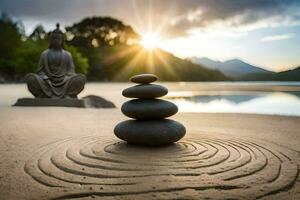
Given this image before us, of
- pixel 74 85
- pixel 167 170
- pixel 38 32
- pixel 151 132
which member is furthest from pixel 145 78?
pixel 38 32

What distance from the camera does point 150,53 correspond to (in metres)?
76.0

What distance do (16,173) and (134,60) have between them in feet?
203

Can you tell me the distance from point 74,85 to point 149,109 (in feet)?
29.9

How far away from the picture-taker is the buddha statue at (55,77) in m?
13.8

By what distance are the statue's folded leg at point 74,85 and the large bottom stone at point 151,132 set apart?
28.9 ft

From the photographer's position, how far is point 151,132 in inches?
213

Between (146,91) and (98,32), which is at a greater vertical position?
(98,32)

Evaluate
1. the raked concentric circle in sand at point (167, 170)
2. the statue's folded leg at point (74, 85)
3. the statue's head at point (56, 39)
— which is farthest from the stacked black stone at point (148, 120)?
the statue's head at point (56, 39)

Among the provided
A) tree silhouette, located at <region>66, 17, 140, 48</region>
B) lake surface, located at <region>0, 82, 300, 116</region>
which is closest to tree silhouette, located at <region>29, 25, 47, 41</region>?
tree silhouette, located at <region>66, 17, 140, 48</region>

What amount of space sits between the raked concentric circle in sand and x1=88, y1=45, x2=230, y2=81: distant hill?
53.5 meters

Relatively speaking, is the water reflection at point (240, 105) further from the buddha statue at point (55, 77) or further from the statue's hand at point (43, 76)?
the statue's hand at point (43, 76)

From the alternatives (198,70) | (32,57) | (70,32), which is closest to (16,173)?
(32,57)

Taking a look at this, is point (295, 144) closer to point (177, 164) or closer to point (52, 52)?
point (177, 164)

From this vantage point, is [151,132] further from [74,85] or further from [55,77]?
[55,77]
